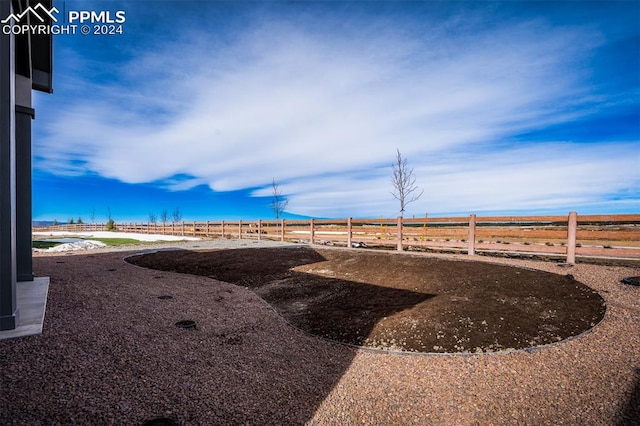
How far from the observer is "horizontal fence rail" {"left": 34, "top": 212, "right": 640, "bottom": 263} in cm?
756

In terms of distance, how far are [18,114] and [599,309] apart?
10361 mm

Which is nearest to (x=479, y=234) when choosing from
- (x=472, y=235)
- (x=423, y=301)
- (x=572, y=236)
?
(x=472, y=235)

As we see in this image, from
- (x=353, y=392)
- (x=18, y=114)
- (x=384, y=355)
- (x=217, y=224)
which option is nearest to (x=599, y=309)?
(x=384, y=355)

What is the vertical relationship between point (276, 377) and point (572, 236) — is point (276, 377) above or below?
below

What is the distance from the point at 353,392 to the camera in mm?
3090

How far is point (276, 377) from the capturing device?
3266 mm

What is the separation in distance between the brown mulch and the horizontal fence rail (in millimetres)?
2210

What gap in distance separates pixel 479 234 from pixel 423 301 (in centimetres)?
558

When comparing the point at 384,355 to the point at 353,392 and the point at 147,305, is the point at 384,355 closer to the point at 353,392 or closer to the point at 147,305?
the point at 353,392

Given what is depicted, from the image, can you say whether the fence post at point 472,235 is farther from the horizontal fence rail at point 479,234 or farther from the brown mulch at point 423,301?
the brown mulch at point 423,301

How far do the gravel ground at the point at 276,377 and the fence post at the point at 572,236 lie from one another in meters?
3.88

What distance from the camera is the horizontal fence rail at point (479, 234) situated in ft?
24.8

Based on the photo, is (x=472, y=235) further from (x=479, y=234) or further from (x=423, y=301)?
(x=423, y=301)

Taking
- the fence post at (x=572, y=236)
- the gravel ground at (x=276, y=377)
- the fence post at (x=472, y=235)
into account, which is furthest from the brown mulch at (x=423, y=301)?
the fence post at (x=472, y=235)
